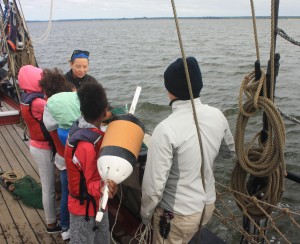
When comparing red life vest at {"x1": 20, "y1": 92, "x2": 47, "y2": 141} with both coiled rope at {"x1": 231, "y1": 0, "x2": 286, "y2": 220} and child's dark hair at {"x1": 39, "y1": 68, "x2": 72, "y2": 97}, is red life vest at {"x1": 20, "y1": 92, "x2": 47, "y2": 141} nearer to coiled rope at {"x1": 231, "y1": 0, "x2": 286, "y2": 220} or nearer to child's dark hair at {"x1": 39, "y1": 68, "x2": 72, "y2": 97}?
child's dark hair at {"x1": 39, "y1": 68, "x2": 72, "y2": 97}

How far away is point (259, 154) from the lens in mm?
2109

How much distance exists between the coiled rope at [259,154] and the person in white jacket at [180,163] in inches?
9.4

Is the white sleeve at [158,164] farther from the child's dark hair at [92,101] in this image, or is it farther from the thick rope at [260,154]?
the thick rope at [260,154]

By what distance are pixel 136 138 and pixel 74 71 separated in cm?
180

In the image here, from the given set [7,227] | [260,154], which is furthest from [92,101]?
[7,227]

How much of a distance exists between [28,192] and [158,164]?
7.50ft

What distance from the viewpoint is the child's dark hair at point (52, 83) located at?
8.20 ft

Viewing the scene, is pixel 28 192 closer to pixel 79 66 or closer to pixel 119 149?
pixel 79 66

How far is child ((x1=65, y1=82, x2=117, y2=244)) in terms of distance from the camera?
1936 mm

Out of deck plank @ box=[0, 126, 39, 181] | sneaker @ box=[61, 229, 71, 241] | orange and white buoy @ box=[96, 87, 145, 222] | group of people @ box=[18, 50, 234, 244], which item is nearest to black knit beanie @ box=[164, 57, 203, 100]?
group of people @ box=[18, 50, 234, 244]

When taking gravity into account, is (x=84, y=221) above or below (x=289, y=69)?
above

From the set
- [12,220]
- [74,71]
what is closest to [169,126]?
[74,71]

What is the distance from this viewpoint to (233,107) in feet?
34.4

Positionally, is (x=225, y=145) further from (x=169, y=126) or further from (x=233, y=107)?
(x=233, y=107)
